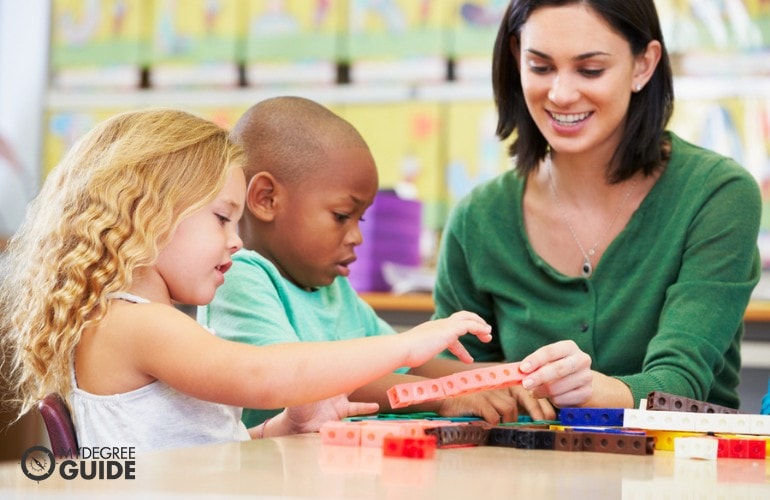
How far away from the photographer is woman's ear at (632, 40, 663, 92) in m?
1.86

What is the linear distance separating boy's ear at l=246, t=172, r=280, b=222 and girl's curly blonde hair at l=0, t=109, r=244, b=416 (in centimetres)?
26

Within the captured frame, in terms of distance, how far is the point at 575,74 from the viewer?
180 centimetres

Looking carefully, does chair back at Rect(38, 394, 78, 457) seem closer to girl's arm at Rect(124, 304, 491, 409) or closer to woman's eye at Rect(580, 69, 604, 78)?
girl's arm at Rect(124, 304, 491, 409)

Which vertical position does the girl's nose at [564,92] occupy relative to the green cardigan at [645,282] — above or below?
above

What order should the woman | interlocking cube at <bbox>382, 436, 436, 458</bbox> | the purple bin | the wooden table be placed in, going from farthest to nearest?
1. the purple bin
2. the woman
3. interlocking cube at <bbox>382, 436, 436, 458</bbox>
4. the wooden table

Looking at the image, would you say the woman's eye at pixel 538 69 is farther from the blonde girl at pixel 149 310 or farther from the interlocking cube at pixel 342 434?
the interlocking cube at pixel 342 434

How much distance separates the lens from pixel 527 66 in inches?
72.8

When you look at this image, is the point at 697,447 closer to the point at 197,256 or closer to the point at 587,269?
the point at 197,256

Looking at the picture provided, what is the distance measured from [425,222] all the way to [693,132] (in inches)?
36.3

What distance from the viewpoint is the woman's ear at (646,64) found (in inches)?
73.3

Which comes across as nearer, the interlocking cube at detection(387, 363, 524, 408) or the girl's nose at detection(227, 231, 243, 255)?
the interlocking cube at detection(387, 363, 524, 408)

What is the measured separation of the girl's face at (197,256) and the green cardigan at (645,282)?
658 millimetres

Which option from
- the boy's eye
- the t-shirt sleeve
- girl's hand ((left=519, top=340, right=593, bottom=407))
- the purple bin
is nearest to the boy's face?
the boy's eye

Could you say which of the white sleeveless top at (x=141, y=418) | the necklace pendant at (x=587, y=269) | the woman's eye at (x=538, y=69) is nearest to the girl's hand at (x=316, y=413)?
the white sleeveless top at (x=141, y=418)
